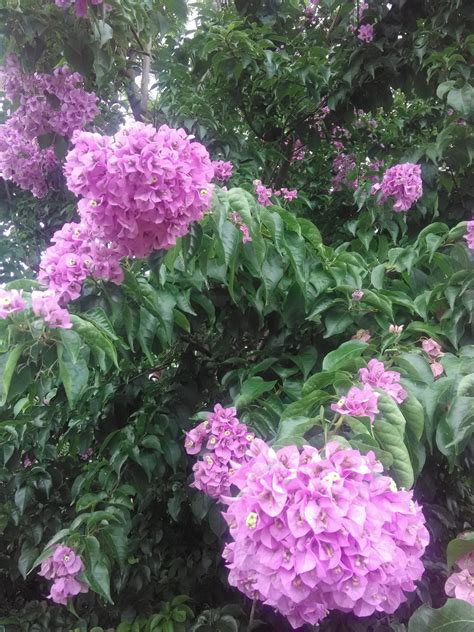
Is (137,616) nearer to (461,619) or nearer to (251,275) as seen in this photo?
(251,275)

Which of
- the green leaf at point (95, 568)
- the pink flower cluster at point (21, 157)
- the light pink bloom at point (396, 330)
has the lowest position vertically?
the green leaf at point (95, 568)

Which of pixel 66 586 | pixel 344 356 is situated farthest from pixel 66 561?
pixel 344 356

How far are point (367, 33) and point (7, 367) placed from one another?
2316mm

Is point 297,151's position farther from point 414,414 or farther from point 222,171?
point 414,414

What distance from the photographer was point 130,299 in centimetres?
137

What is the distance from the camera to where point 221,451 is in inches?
54.2

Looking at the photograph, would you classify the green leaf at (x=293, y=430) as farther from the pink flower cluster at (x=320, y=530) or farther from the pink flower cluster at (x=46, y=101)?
the pink flower cluster at (x=46, y=101)

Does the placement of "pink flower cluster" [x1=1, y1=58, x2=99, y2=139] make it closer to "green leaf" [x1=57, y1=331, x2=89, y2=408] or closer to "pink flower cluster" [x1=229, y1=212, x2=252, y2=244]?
"pink flower cluster" [x1=229, y1=212, x2=252, y2=244]

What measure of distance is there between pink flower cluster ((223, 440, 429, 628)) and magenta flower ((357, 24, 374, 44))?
2286 mm

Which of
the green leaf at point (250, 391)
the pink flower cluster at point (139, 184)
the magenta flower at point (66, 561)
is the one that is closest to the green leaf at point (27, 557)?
the magenta flower at point (66, 561)

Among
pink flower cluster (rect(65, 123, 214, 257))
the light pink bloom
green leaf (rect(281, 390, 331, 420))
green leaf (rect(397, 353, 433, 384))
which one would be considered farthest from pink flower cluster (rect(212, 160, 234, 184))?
green leaf (rect(281, 390, 331, 420))

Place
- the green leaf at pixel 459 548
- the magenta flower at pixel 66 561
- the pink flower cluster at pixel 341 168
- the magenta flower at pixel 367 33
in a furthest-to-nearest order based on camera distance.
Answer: the pink flower cluster at pixel 341 168
the magenta flower at pixel 367 33
the magenta flower at pixel 66 561
the green leaf at pixel 459 548

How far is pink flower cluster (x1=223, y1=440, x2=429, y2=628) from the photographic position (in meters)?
0.73

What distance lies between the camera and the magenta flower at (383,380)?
1.06m
